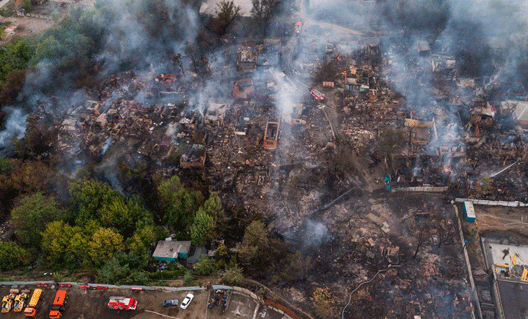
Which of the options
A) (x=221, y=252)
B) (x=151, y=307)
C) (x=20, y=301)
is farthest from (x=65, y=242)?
(x=221, y=252)

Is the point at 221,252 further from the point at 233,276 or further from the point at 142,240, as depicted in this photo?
the point at 142,240

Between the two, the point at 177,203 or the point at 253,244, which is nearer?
the point at 253,244

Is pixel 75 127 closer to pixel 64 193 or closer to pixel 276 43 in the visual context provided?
pixel 64 193

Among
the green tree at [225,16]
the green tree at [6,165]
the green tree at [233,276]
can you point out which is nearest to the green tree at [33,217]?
the green tree at [6,165]

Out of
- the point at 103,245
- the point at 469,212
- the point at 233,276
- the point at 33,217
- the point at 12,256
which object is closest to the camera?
the point at 233,276

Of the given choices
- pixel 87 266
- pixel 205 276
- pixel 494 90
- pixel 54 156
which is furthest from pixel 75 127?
pixel 494 90

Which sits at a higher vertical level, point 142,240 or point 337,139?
point 337,139
